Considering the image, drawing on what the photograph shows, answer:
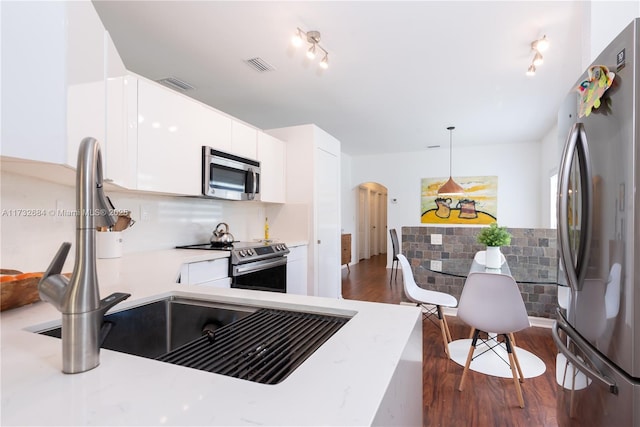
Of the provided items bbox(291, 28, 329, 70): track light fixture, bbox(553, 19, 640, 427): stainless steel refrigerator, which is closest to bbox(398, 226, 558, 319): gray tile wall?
bbox(553, 19, 640, 427): stainless steel refrigerator

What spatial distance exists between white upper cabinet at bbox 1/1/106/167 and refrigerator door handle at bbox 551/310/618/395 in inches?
72.7

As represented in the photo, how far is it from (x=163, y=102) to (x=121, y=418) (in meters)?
2.30

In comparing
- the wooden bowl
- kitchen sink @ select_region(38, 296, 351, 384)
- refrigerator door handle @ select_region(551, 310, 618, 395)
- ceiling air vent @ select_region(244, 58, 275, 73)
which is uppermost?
ceiling air vent @ select_region(244, 58, 275, 73)

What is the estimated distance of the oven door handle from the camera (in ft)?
8.17

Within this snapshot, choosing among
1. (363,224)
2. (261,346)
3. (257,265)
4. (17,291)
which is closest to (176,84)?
(257,265)

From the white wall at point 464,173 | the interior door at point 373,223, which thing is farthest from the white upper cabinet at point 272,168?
the interior door at point 373,223

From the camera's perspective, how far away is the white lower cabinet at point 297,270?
323cm

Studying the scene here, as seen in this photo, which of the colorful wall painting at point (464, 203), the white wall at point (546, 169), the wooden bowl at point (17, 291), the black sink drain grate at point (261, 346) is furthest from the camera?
the colorful wall painting at point (464, 203)

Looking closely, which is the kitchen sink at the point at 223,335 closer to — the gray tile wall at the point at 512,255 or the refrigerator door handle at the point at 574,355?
the refrigerator door handle at the point at 574,355

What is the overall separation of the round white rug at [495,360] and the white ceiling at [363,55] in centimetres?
250

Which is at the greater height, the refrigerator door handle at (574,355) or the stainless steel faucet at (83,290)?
the stainless steel faucet at (83,290)

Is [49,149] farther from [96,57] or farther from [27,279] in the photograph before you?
[96,57]

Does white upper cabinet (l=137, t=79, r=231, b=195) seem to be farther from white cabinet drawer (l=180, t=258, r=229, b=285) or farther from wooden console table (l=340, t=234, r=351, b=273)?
wooden console table (l=340, t=234, r=351, b=273)

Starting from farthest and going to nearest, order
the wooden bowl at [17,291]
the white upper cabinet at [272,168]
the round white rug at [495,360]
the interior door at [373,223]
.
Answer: the interior door at [373,223], the white upper cabinet at [272,168], the round white rug at [495,360], the wooden bowl at [17,291]
